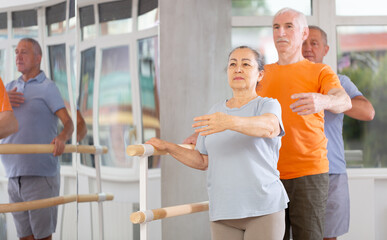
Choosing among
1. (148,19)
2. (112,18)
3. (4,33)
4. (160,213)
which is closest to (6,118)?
(4,33)

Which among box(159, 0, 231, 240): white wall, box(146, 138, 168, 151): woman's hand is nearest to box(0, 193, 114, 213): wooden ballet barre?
box(159, 0, 231, 240): white wall

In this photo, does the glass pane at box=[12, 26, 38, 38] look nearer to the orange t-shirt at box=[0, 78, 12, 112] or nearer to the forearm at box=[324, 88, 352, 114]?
the orange t-shirt at box=[0, 78, 12, 112]

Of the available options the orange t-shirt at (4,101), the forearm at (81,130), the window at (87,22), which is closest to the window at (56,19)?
the window at (87,22)

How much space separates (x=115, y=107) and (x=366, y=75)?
6.91 feet

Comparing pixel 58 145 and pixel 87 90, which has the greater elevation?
pixel 87 90

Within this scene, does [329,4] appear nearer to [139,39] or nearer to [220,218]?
[139,39]

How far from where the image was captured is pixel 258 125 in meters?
1.52

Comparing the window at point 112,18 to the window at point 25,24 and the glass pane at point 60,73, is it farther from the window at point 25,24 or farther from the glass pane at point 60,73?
the window at point 25,24

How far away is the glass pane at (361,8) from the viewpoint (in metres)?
3.95

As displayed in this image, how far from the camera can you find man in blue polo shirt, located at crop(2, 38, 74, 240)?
2359 mm

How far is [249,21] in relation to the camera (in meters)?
3.91

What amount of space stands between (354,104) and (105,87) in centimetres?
131

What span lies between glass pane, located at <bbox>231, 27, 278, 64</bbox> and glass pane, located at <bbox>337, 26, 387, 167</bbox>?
52 centimetres

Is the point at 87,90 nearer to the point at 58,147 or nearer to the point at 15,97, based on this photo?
the point at 58,147
